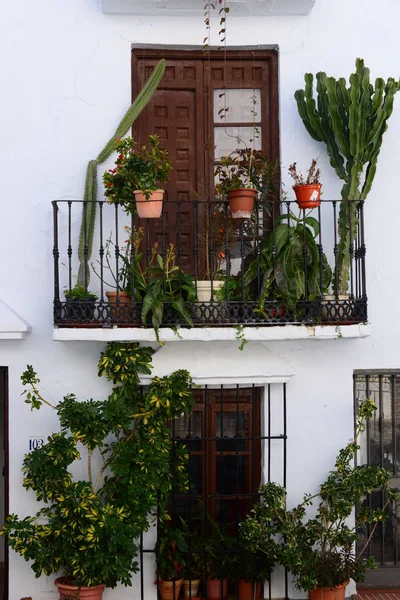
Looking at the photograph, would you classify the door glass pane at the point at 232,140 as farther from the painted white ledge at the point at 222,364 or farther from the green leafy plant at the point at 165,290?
the painted white ledge at the point at 222,364

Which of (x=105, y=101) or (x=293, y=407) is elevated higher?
(x=105, y=101)

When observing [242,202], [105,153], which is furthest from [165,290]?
[105,153]

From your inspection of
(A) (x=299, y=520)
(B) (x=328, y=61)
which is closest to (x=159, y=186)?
(B) (x=328, y=61)

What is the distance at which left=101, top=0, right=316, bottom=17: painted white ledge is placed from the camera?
8039 mm

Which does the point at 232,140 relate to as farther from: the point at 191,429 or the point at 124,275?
the point at 191,429

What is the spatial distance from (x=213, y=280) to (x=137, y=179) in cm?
106

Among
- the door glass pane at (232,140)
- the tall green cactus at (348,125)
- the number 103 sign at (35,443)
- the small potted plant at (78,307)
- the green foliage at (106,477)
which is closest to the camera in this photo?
the green foliage at (106,477)

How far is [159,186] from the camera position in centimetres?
824

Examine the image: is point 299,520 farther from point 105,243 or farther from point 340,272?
point 105,243

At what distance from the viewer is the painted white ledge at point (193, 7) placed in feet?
26.4

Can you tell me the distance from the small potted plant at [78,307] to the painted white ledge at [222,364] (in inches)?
27.2

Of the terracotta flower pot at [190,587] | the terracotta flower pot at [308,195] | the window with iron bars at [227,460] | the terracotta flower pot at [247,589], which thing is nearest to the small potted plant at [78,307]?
the window with iron bars at [227,460]

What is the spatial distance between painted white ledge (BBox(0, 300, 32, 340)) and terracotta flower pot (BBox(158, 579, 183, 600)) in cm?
237

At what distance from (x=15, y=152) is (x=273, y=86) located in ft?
7.66
